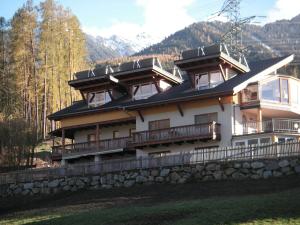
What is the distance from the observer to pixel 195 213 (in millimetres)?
26453

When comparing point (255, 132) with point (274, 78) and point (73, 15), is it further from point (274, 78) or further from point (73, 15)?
point (73, 15)

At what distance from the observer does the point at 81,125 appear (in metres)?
52.6

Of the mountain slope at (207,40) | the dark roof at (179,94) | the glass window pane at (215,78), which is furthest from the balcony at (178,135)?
the mountain slope at (207,40)

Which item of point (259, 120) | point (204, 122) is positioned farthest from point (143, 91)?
point (259, 120)

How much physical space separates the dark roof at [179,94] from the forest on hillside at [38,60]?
53.0 feet

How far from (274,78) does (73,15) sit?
3480 cm

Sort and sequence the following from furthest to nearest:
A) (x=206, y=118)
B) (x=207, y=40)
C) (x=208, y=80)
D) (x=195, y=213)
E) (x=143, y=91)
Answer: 1. (x=207, y=40)
2. (x=143, y=91)
3. (x=208, y=80)
4. (x=206, y=118)
5. (x=195, y=213)

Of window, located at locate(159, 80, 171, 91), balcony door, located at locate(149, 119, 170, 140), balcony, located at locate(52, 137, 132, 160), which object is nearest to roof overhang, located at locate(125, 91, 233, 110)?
balcony door, located at locate(149, 119, 170, 140)

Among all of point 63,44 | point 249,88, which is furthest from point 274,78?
point 63,44

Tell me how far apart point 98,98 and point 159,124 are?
824 centimetres

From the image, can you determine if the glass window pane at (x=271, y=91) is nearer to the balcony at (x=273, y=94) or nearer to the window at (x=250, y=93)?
the balcony at (x=273, y=94)

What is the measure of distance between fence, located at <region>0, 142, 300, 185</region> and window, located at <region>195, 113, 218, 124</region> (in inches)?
316

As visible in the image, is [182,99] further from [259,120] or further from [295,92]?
[295,92]

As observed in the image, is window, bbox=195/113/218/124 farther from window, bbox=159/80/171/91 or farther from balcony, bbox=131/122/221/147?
window, bbox=159/80/171/91
